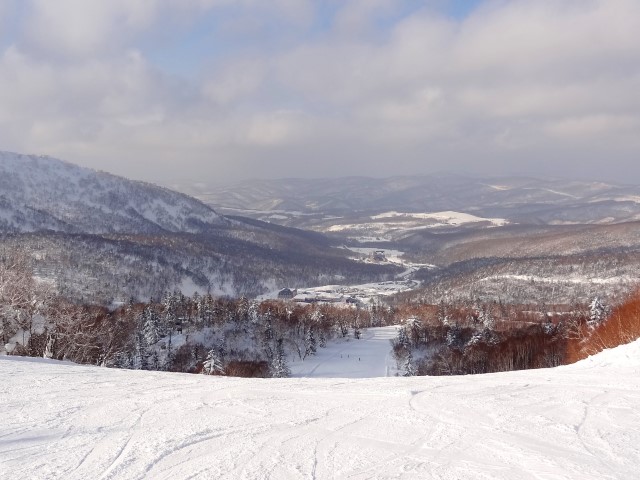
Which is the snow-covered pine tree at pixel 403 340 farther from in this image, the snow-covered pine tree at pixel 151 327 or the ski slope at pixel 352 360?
the snow-covered pine tree at pixel 151 327

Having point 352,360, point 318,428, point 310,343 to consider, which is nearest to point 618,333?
point 318,428

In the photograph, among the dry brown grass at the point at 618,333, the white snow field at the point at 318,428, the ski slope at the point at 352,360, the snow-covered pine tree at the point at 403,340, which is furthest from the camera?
the snow-covered pine tree at the point at 403,340

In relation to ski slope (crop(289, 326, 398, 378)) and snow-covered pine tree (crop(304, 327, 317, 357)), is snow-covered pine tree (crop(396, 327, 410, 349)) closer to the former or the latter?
ski slope (crop(289, 326, 398, 378))

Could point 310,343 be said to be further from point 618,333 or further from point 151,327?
point 618,333

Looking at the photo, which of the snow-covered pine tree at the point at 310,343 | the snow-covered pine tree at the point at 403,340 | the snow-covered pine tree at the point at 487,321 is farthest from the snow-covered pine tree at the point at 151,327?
the snow-covered pine tree at the point at 487,321

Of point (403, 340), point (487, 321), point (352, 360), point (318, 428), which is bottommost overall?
point (352, 360)
